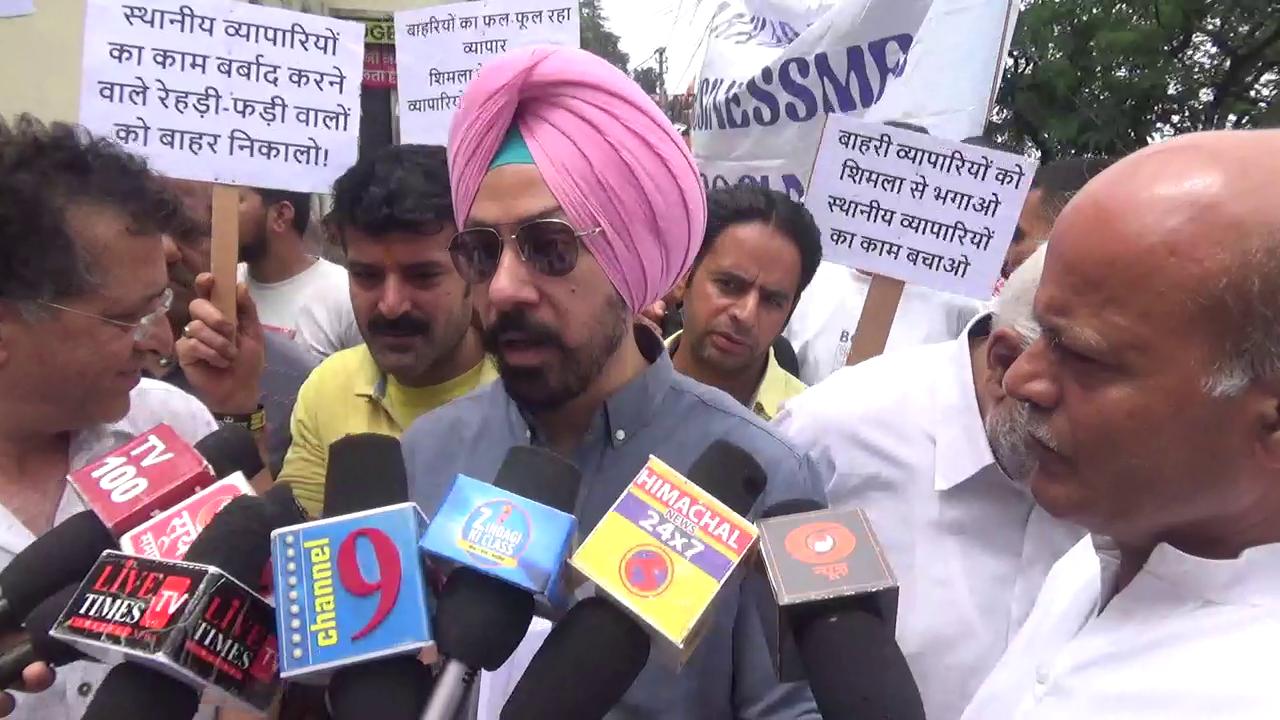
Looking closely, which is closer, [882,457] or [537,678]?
[537,678]

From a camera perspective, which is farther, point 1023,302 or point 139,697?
point 1023,302

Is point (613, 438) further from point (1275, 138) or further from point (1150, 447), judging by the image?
point (1275, 138)

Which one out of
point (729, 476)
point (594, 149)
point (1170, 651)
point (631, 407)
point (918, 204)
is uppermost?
point (918, 204)

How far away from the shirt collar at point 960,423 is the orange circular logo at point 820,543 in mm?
909

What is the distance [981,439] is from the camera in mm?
2053

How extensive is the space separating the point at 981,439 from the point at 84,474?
1617 mm

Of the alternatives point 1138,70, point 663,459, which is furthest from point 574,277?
point 1138,70

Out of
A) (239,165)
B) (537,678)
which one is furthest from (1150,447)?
(239,165)

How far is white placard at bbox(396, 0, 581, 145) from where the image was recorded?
3549 millimetres

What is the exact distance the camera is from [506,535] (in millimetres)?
1132

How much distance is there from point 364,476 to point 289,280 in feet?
10.0

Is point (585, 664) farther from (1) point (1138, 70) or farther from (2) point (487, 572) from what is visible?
(1) point (1138, 70)

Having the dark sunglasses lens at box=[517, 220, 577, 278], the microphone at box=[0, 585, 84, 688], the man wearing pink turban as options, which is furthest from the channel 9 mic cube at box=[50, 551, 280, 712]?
the dark sunglasses lens at box=[517, 220, 577, 278]

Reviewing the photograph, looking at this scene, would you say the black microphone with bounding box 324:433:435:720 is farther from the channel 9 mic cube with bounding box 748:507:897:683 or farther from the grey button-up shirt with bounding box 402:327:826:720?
the grey button-up shirt with bounding box 402:327:826:720
